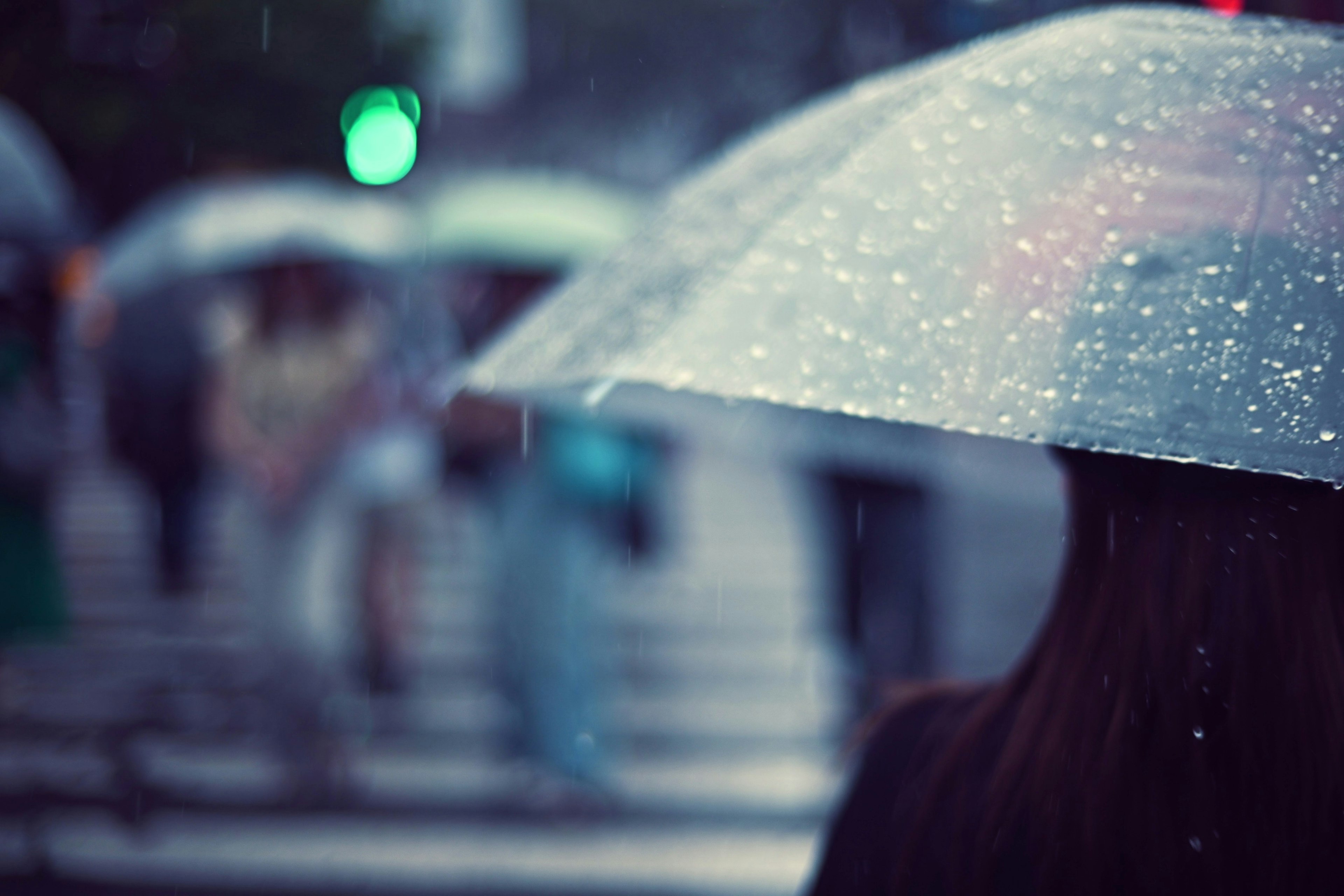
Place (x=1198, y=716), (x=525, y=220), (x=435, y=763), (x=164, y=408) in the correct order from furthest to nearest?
(x=164, y=408) → (x=525, y=220) → (x=435, y=763) → (x=1198, y=716)

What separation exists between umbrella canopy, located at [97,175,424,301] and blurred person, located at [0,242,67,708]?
1.20 meters

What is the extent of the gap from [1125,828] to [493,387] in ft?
3.44

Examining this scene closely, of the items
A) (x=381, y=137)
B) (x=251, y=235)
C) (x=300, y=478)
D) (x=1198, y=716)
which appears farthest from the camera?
(x=381, y=137)

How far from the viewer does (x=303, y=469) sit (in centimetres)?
486

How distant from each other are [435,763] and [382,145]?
7249 mm

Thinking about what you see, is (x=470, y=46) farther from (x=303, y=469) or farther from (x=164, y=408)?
(x=303, y=469)

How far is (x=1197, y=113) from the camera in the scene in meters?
1.40

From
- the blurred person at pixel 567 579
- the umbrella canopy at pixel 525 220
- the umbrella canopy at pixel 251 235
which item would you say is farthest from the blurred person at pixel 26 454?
the umbrella canopy at pixel 525 220

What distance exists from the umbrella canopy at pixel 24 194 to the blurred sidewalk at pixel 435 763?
1838 mm

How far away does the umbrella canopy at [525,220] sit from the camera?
5.92 m

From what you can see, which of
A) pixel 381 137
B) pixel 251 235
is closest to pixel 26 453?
pixel 251 235

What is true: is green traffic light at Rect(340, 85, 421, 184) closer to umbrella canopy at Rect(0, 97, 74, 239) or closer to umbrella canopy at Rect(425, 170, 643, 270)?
umbrella canopy at Rect(425, 170, 643, 270)

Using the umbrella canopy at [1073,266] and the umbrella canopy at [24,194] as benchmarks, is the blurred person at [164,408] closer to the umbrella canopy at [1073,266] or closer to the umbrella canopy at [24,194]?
the umbrella canopy at [24,194]

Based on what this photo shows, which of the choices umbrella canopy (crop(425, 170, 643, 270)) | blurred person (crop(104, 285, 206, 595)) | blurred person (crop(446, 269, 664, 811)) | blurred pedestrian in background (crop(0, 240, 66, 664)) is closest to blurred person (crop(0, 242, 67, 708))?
blurred pedestrian in background (crop(0, 240, 66, 664))
